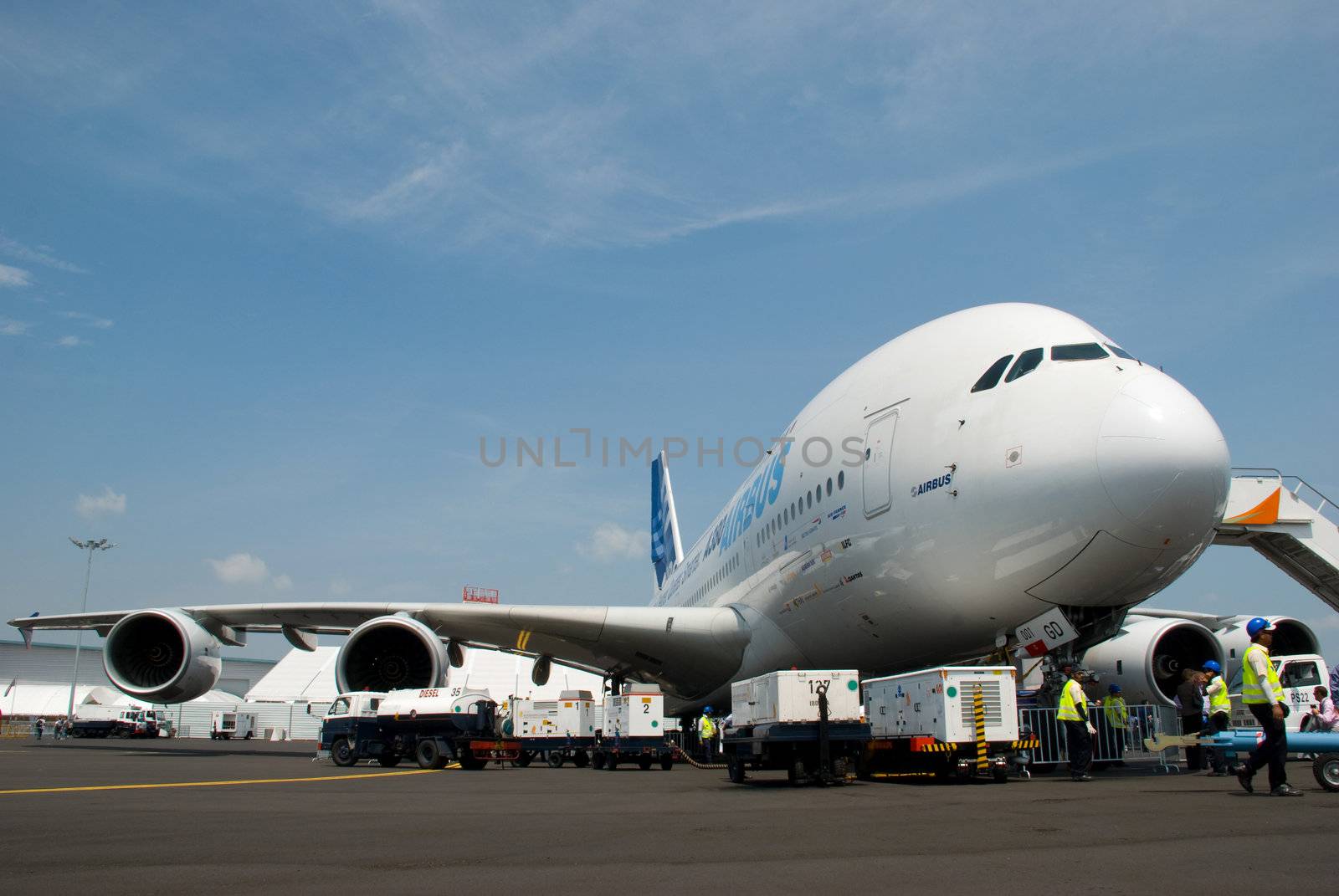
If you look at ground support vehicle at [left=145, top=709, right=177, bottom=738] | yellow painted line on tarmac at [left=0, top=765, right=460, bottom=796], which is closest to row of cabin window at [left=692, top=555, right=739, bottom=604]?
yellow painted line on tarmac at [left=0, top=765, right=460, bottom=796]

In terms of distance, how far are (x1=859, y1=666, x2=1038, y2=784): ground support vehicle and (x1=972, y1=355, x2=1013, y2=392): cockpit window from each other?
109 inches

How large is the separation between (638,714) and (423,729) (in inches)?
132

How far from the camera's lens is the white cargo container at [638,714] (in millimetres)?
16031

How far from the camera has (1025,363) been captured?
33.1ft

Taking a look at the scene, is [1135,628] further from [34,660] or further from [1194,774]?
[34,660]

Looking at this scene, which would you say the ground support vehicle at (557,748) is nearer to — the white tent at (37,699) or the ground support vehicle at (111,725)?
the ground support vehicle at (111,725)

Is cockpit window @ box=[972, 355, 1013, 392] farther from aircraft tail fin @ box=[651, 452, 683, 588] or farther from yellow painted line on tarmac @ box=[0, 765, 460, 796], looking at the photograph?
aircraft tail fin @ box=[651, 452, 683, 588]

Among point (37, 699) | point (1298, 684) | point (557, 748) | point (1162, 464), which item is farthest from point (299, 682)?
point (1162, 464)

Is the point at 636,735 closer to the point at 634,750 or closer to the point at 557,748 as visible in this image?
the point at 634,750

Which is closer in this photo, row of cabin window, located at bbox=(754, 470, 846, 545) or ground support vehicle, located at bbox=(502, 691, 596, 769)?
row of cabin window, located at bbox=(754, 470, 846, 545)

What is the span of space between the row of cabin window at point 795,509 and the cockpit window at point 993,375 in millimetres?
2213

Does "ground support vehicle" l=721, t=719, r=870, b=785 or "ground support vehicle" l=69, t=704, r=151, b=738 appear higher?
"ground support vehicle" l=721, t=719, r=870, b=785

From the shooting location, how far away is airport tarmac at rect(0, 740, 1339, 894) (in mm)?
4223

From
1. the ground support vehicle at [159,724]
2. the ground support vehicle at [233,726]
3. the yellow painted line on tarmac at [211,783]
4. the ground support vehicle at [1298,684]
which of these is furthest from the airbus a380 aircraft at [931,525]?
the ground support vehicle at [159,724]
